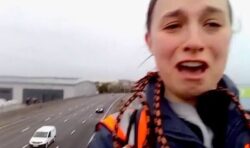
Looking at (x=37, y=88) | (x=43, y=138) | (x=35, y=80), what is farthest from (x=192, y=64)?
(x=35, y=80)

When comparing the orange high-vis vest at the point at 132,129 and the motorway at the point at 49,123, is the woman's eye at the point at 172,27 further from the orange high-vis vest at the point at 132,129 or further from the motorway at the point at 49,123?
the motorway at the point at 49,123

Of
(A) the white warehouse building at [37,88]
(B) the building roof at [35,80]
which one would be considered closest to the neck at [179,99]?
(A) the white warehouse building at [37,88]

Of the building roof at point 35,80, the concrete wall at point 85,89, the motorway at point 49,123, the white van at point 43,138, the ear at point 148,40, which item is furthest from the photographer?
the concrete wall at point 85,89

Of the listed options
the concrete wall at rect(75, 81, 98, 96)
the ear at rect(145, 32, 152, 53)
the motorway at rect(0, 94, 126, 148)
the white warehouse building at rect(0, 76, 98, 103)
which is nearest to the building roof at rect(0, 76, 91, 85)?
the white warehouse building at rect(0, 76, 98, 103)

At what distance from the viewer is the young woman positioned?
0.70 meters

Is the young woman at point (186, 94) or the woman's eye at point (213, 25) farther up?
the woman's eye at point (213, 25)

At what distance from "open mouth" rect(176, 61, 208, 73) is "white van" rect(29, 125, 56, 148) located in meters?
14.2

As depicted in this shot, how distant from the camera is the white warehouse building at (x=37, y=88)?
34906 mm

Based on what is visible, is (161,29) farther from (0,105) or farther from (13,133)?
(0,105)

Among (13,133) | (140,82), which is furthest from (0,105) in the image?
(140,82)

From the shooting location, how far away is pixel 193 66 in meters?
0.69

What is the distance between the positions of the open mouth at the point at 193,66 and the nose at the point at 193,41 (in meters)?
0.02

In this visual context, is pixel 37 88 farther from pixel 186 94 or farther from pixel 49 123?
pixel 186 94

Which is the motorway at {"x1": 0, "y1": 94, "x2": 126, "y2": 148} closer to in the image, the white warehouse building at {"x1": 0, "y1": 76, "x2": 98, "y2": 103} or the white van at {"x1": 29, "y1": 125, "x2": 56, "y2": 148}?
the white van at {"x1": 29, "y1": 125, "x2": 56, "y2": 148}
